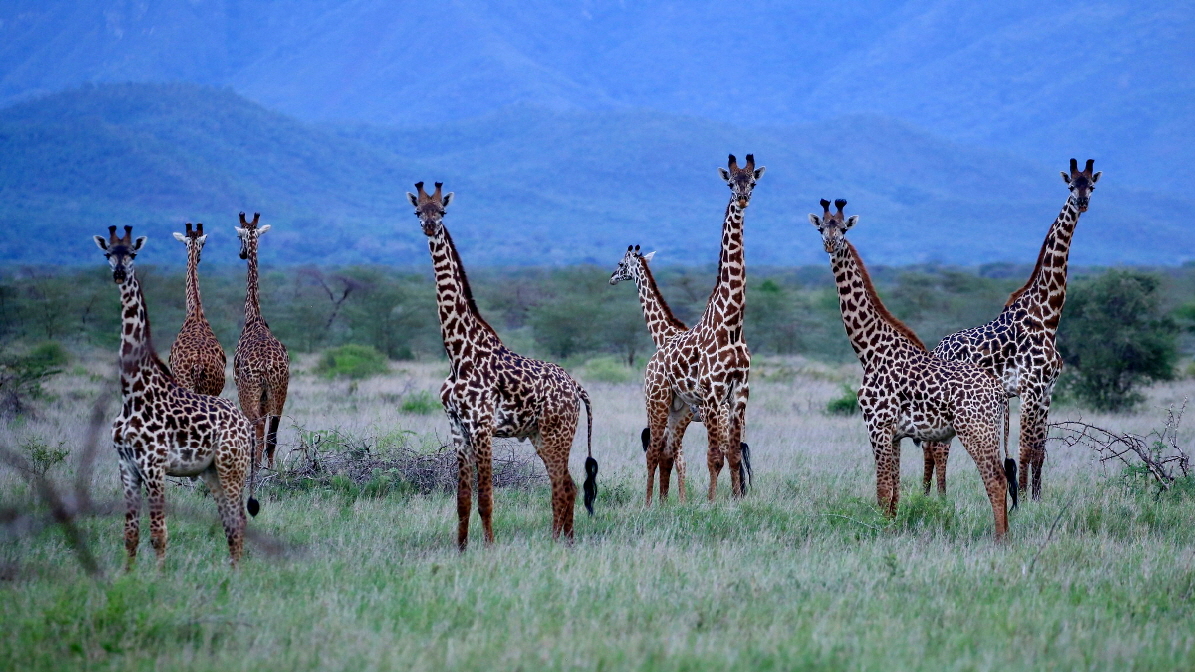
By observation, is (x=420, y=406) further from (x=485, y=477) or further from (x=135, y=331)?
(x=135, y=331)

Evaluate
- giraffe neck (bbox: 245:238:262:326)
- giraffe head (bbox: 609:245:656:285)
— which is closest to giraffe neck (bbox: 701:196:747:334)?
giraffe head (bbox: 609:245:656:285)

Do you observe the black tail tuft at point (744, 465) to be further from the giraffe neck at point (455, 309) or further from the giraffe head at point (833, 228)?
the giraffe neck at point (455, 309)

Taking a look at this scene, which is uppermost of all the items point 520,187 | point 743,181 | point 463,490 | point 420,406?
point 520,187

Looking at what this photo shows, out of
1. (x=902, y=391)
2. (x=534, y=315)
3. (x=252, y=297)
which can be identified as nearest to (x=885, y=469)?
(x=902, y=391)

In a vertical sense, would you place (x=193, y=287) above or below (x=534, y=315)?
below

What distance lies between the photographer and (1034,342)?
10.5 meters

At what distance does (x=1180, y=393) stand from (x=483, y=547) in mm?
17906

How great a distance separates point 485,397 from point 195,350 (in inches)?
A: 163

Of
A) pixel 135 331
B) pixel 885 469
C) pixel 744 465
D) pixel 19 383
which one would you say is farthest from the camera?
pixel 19 383

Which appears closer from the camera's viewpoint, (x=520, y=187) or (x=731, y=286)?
(x=731, y=286)

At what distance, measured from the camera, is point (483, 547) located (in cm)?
793

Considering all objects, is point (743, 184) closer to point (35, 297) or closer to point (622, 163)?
point (35, 297)

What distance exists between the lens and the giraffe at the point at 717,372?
948 centimetres

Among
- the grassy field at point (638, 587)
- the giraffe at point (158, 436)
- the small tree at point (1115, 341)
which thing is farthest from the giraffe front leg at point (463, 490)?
the small tree at point (1115, 341)
